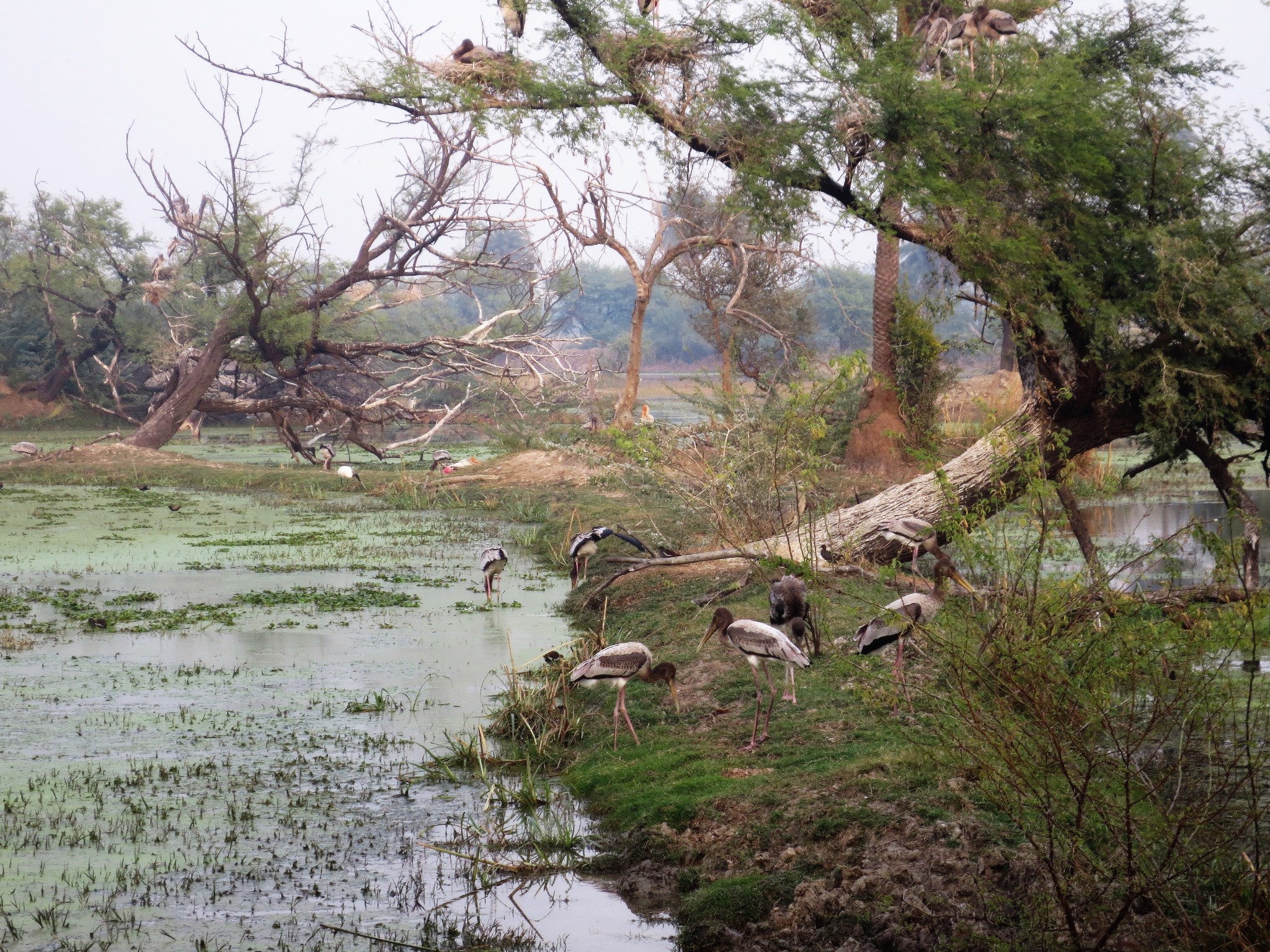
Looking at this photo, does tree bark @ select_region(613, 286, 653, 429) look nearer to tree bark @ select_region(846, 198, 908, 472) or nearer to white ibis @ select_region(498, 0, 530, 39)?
tree bark @ select_region(846, 198, 908, 472)

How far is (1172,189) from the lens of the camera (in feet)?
29.4

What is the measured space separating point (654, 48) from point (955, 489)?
4.87m

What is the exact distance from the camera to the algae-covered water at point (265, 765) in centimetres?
477

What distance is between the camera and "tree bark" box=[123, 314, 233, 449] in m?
25.4

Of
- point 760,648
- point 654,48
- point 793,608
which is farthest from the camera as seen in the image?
point 654,48

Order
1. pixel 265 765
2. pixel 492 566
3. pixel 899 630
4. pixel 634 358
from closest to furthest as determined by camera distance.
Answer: pixel 899 630 → pixel 265 765 → pixel 492 566 → pixel 634 358

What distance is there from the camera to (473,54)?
11750mm

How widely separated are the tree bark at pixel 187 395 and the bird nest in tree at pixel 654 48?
16670 millimetres

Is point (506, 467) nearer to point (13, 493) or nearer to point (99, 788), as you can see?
point (13, 493)

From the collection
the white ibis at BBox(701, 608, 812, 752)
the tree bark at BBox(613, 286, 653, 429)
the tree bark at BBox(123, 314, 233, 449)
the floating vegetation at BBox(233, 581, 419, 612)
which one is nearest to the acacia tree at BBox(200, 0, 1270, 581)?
the white ibis at BBox(701, 608, 812, 752)

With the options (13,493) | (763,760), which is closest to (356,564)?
(763,760)

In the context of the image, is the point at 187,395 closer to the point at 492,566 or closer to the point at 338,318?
the point at 338,318

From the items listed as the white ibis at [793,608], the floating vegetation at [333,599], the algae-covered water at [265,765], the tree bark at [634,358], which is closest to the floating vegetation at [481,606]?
the algae-covered water at [265,765]

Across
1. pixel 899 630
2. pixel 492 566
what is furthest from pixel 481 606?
pixel 899 630
